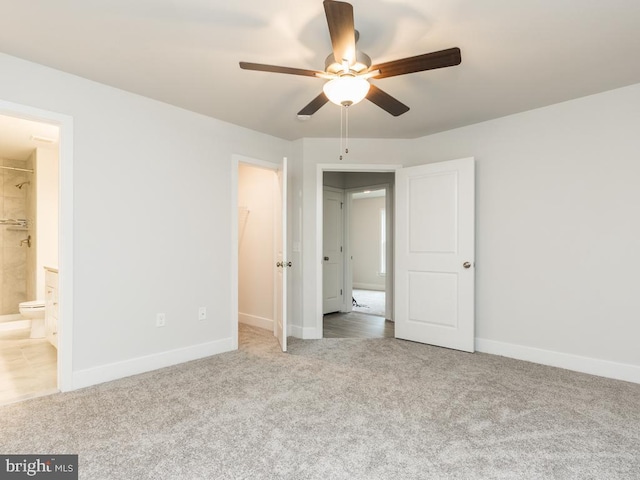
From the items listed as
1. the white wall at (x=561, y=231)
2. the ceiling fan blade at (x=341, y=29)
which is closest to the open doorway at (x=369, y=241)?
the white wall at (x=561, y=231)

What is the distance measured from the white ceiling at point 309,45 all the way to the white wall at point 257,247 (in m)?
1.65

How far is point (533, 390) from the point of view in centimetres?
274

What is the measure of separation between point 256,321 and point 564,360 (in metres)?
3.53

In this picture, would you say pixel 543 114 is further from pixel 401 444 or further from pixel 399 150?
pixel 401 444

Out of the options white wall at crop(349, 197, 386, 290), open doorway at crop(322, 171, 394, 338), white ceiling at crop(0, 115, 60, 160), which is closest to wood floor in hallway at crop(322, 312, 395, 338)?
open doorway at crop(322, 171, 394, 338)

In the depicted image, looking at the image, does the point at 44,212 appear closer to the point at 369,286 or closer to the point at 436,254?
the point at 436,254

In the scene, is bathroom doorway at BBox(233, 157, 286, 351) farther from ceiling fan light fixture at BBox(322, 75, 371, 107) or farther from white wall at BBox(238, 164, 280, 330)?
ceiling fan light fixture at BBox(322, 75, 371, 107)

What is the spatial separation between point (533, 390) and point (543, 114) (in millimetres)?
2488

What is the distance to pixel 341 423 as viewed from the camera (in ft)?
7.29

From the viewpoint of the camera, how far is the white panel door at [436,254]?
148 inches

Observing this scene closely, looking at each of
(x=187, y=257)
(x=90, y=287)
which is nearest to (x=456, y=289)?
(x=187, y=257)

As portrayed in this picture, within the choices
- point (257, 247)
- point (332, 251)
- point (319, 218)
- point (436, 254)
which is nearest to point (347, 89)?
point (319, 218)

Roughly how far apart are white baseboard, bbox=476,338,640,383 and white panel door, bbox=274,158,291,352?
2.08 metres

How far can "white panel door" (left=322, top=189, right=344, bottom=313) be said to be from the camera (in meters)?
5.80
